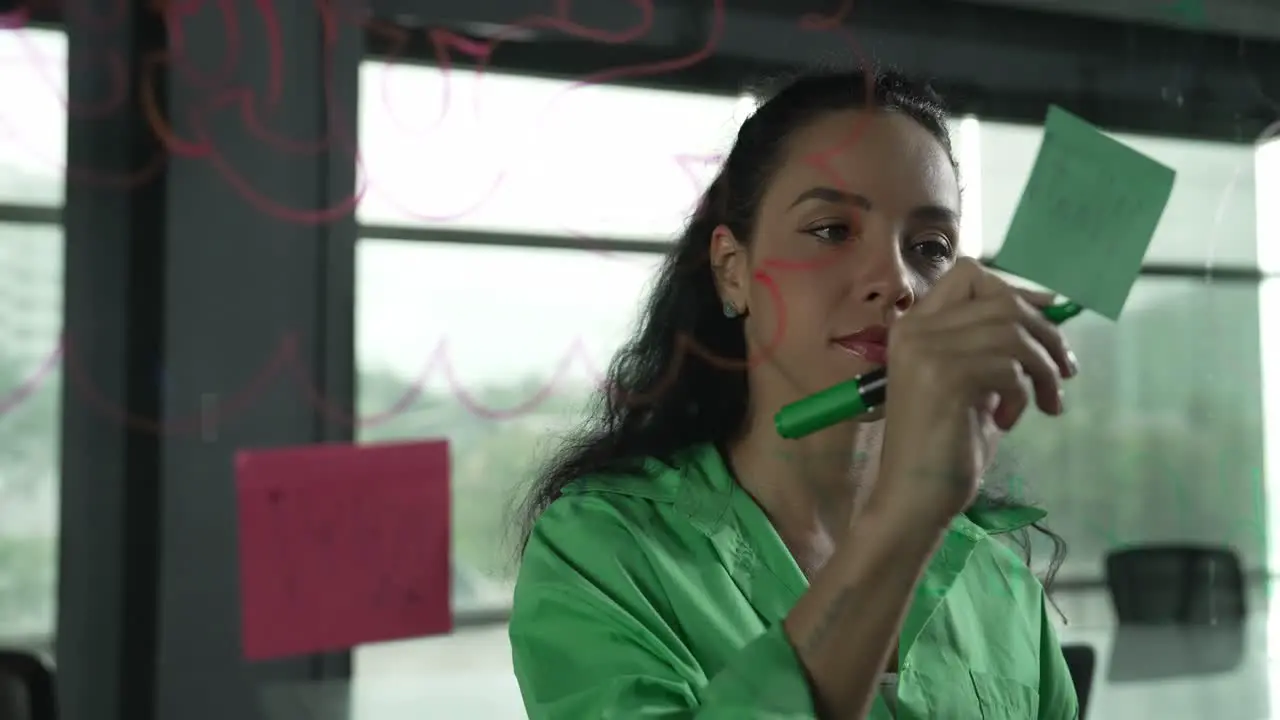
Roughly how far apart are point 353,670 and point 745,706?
0.95 ft

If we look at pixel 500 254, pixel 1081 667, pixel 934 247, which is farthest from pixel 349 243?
pixel 1081 667

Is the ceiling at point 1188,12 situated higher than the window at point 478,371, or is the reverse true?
the ceiling at point 1188,12

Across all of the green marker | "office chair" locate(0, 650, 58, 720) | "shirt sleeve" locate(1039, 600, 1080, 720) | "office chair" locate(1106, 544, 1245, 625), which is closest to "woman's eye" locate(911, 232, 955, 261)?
the green marker

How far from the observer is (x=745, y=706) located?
0.40 metres

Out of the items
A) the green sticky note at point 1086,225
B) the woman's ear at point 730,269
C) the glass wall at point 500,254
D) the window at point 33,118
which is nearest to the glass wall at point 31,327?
the window at point 33,118

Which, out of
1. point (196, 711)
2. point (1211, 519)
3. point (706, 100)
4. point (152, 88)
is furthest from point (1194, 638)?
point (152, 88)

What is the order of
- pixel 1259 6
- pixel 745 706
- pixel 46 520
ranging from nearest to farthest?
pixel 745 706, pixel 46 520, pixel 1259 6

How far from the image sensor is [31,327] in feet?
1.74

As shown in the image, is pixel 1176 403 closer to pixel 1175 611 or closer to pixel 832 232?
pixel 1175 611

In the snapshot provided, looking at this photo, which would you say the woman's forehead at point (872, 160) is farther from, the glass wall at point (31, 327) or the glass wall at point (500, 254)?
the glass wall at point (31, 327)

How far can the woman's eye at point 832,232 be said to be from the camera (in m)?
0.53

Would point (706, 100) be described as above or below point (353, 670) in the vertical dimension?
above

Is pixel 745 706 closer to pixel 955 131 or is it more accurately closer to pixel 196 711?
pixel 196 711

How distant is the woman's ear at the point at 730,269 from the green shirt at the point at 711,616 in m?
0.09
